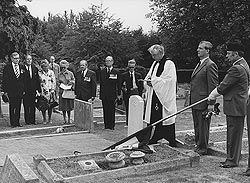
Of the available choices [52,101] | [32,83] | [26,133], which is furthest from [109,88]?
[26,133]

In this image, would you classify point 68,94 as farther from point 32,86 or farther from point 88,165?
point 88,165

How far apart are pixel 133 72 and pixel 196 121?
4.13 metres

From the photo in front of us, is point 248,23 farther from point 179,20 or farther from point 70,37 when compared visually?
point 70,37

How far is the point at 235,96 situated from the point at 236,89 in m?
0.12

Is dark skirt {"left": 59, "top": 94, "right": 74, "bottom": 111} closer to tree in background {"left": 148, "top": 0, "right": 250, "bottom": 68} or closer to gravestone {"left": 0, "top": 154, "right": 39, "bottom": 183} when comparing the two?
gravestone {"left": 0, "top": 154, "right": 39, "bottom": 183}

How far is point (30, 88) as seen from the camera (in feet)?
39.7

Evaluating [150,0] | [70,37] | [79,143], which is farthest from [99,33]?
[79,143]

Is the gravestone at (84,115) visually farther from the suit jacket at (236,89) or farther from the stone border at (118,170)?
the suit jacket at (236,89)

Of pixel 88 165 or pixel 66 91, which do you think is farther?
pixel 66 91

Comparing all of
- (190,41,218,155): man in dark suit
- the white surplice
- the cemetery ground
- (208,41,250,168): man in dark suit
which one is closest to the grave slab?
the cemetery ground

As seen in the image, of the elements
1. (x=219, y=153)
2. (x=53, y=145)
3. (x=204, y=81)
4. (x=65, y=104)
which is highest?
(x=204, y=81)

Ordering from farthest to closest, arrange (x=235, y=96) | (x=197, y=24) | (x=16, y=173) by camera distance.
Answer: (x=197, y=24)
(x=235, y=96)
(x=16, y=173)

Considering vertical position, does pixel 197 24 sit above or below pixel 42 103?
above

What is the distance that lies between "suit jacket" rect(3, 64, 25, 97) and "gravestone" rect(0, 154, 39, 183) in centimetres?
559
